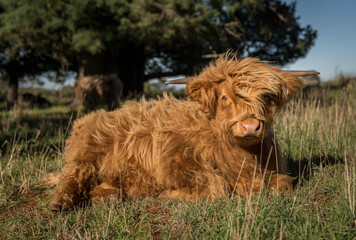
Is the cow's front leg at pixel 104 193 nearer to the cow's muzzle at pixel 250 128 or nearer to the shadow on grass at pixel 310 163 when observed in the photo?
the cow's muzzle at pixel 250 128

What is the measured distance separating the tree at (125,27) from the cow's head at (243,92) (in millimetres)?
4053

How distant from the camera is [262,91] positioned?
2.13m

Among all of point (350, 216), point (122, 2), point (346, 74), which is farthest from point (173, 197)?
point (346, 74)

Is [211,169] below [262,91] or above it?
below

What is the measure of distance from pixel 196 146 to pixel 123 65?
10597mm

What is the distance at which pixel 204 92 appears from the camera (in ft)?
7.35

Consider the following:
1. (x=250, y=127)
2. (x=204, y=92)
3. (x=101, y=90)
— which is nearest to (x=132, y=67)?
(x=101, y=90)

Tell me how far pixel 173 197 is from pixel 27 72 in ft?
59.8

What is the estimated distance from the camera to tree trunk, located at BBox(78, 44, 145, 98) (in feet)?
35.3

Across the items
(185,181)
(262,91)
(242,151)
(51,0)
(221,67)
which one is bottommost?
(185,181)

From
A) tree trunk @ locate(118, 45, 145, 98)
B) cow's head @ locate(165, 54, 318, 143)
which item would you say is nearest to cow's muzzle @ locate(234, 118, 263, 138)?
cow's head @ locate(165, 54, 318, 143)

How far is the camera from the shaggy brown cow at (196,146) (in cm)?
217

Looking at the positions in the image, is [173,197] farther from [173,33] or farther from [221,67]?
[173,33]

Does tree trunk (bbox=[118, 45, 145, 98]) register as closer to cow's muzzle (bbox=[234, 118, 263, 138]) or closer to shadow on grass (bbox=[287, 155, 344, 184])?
shadow on grass (bbox=[287, 155, 344, 184])
